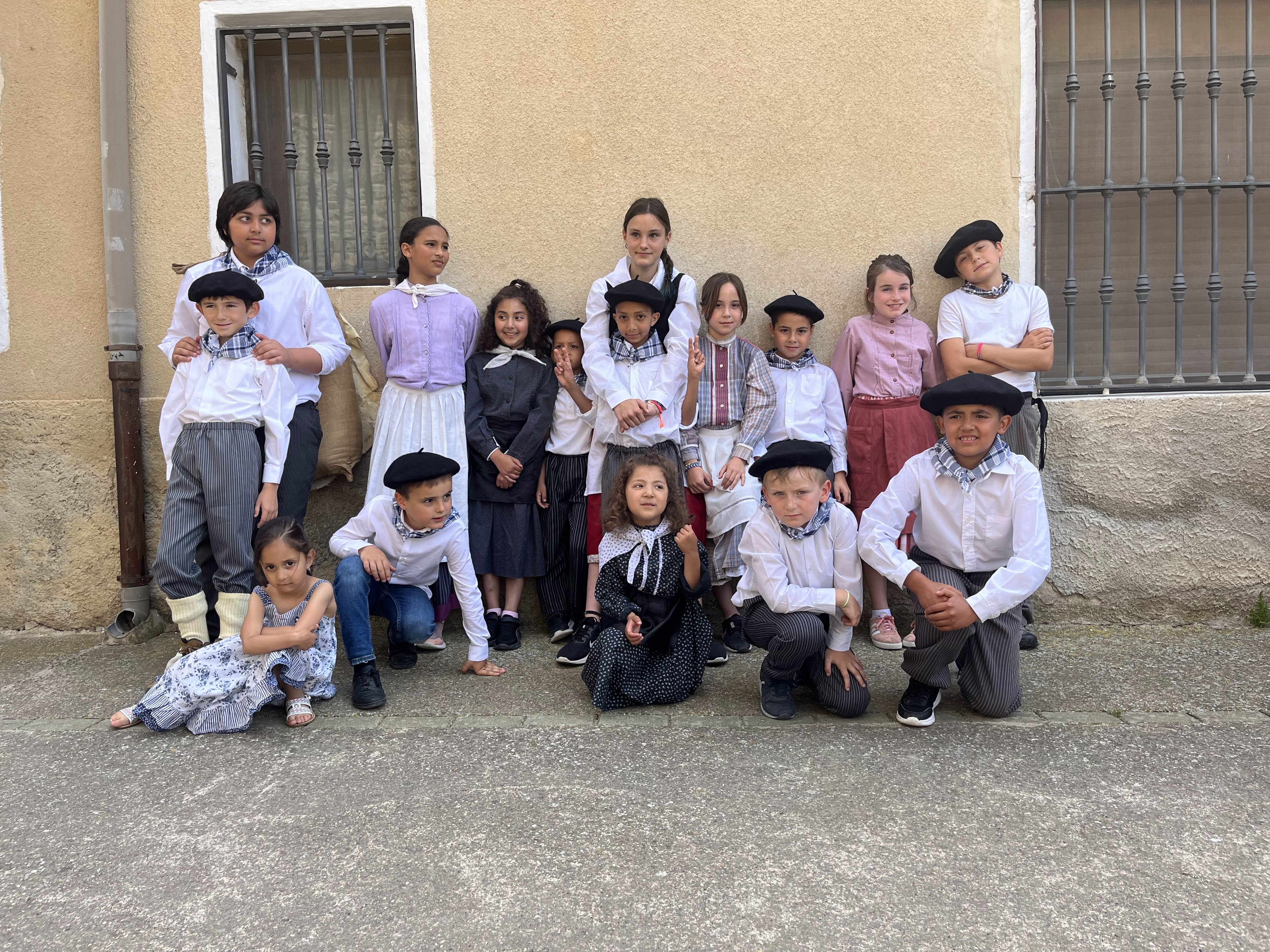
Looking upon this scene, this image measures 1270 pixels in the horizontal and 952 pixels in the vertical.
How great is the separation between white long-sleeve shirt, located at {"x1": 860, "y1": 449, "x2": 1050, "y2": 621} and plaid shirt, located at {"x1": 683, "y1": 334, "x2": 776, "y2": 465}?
0.87 metres

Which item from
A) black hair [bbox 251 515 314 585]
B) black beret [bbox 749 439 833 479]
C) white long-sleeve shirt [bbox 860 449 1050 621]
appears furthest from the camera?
black hair [bbox 251 515 314 585]

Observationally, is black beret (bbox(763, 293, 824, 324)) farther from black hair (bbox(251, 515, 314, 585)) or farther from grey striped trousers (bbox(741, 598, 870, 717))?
black hair (bbox(251, 515, 314, 585))

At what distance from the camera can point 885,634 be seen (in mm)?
4207

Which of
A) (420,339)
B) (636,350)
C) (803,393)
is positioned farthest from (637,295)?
(420,339)

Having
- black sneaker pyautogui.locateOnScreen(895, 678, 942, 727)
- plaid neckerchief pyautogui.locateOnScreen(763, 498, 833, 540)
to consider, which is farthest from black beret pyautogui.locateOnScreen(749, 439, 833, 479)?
black sneaker pyautogui.locateOnScreen(895, 678, 942, 727)

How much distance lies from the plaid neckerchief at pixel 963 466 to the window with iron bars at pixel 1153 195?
1.53 m

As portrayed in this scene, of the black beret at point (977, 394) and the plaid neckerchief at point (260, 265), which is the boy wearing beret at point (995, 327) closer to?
the black beret at point (977, 394)

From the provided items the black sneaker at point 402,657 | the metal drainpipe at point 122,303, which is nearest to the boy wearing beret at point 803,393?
the black sneaker at point 402,657

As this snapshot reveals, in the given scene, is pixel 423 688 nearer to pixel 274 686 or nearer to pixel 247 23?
pixel 274 686

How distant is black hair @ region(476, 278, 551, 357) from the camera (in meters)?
4.35

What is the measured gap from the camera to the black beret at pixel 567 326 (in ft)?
14.3

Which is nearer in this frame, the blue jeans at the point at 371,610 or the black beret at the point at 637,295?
the blue jeans at the point at 371,610

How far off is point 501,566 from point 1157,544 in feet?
9.77

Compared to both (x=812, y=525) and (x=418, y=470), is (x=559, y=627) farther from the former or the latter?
(x=812, y=525)
